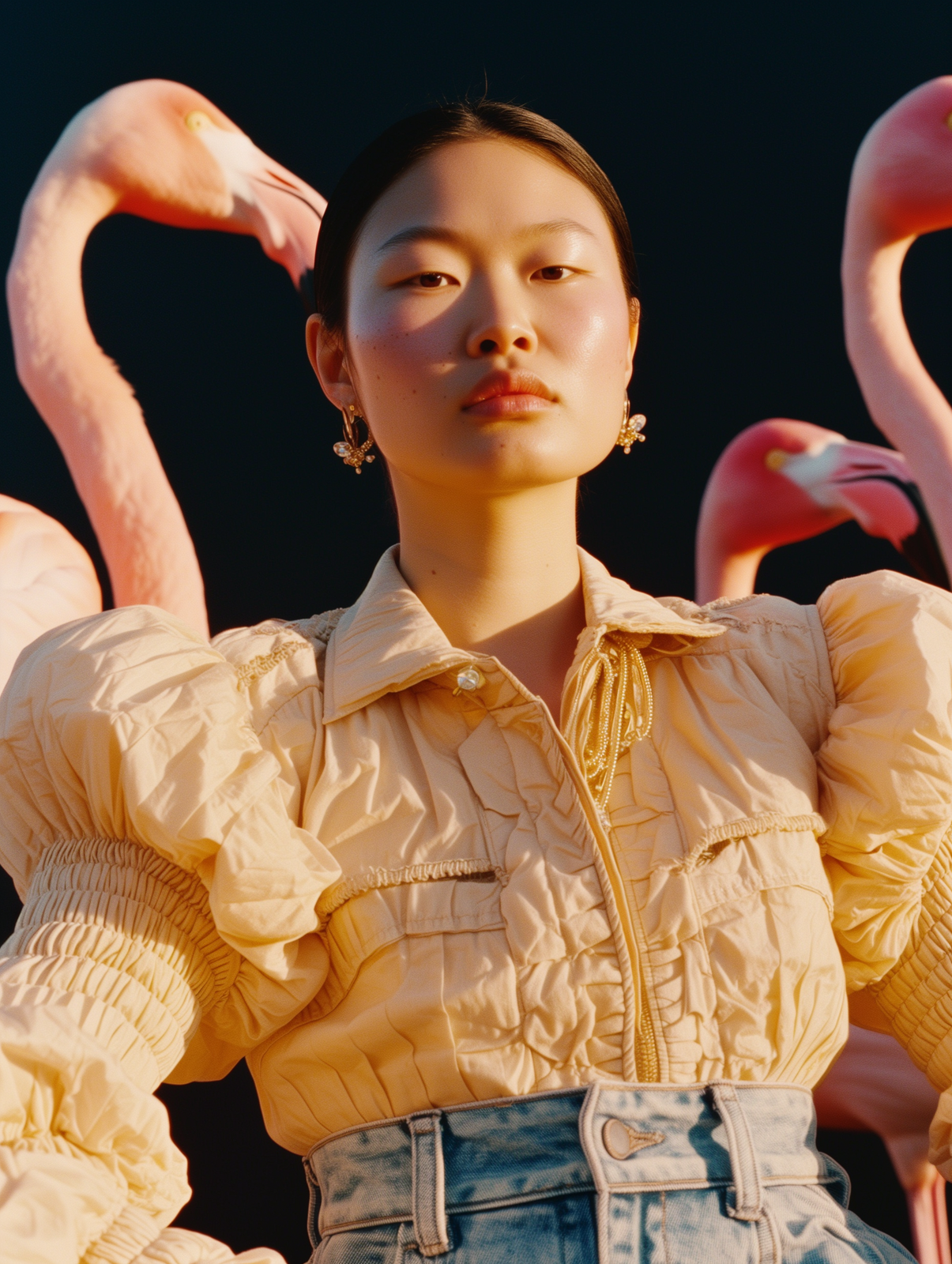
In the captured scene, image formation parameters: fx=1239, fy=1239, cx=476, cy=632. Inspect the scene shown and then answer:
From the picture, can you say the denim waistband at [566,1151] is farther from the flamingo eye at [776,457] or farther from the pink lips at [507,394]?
the flamingo eye at [776,457]

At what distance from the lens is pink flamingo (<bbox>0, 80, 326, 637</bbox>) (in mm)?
1415

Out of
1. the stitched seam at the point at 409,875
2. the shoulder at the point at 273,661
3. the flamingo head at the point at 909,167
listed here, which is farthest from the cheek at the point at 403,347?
the flamingo head at the point at 909,167

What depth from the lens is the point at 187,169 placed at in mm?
1447

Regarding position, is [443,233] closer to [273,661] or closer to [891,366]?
[273,661]

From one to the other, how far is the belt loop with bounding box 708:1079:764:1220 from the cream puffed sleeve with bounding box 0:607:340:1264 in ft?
0.94

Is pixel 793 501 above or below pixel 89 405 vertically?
below

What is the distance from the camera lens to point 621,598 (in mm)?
1025

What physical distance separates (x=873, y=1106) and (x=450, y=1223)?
710mm

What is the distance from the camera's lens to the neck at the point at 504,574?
1.02 metres

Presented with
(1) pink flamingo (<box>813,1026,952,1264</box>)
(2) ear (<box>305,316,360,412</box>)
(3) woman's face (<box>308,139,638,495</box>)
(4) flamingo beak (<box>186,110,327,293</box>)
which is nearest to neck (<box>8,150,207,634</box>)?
(4) flamingo beak (<box>186,110,327,293</box>)

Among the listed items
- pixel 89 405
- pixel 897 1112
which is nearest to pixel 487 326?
pixel 89 405

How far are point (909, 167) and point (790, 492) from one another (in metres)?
0.40

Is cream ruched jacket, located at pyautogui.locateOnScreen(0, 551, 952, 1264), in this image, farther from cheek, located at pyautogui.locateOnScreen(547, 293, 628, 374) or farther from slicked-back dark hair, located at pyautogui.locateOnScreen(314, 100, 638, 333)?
slicked-back dark hair, located at pyautogui.locateOnScreen(314, 100, 638, 333)

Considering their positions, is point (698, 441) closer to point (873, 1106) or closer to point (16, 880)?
point (873, 1106)
